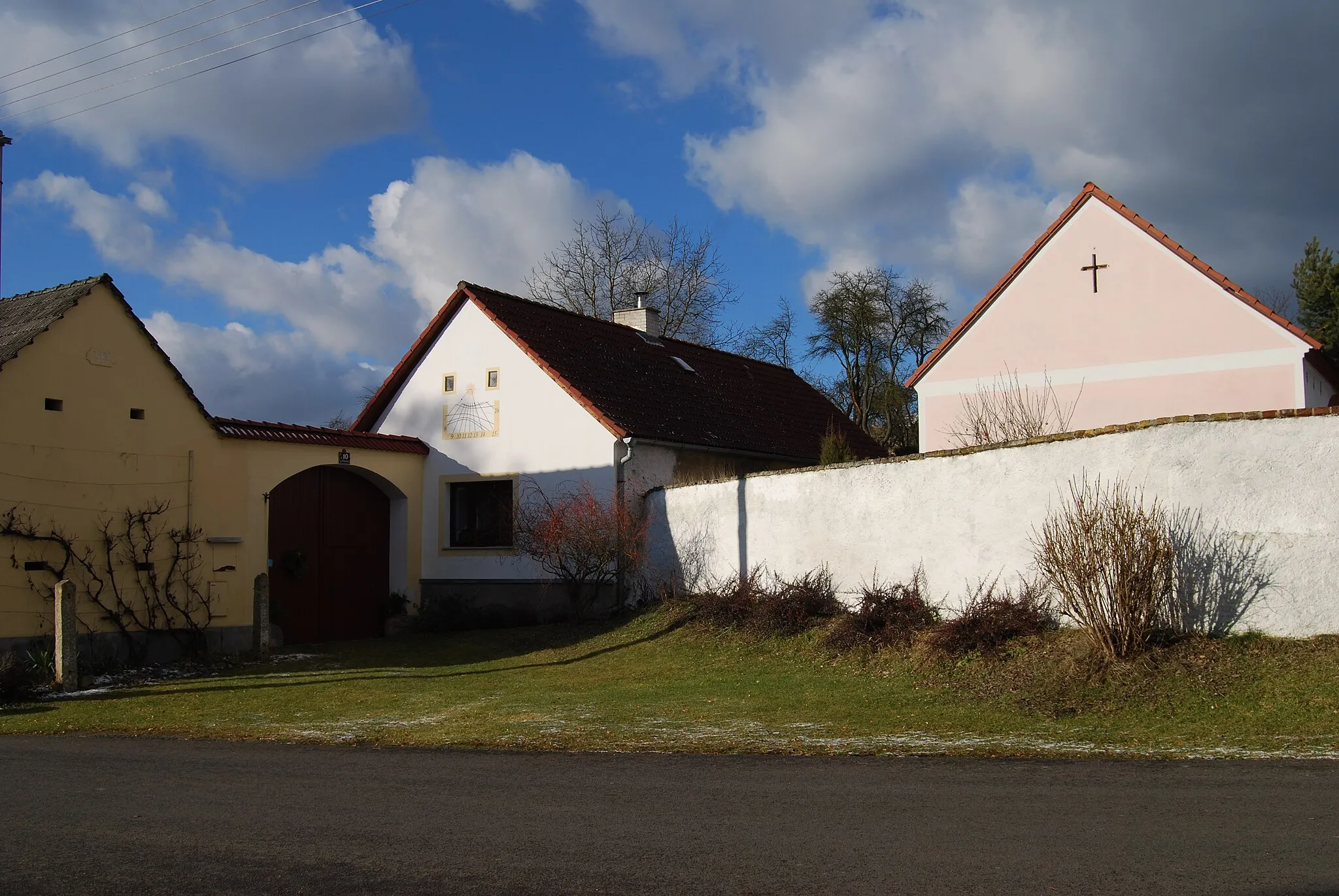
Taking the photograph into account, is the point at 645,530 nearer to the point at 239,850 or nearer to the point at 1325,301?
the point at 239,850

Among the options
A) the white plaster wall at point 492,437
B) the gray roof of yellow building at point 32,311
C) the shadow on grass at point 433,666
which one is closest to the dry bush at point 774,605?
the shadow on grass at point 433,666

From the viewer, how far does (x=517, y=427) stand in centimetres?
2212

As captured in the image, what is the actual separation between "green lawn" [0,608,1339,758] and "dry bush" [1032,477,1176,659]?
363 mm

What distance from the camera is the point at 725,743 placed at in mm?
9875

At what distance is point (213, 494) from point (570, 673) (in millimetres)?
6822

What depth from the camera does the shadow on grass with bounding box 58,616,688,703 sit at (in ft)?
48.2

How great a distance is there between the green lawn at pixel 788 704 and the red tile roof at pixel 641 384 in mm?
6675

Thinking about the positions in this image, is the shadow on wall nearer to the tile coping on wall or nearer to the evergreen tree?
the tile coping on wall

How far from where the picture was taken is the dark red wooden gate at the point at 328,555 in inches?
789

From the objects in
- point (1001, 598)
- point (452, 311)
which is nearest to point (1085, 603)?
point (1001, 598)

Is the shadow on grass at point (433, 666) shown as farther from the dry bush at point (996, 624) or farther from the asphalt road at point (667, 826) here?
the dry bush at point (996, 624)

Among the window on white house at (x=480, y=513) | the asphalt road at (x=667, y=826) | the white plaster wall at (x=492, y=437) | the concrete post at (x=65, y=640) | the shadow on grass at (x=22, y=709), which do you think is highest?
the white plaster wall at (x=492, y=437)

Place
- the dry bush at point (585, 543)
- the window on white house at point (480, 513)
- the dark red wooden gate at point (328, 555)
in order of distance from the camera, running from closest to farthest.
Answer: the dry bush at point (585, 543)
the dark red wooden gate at point (328, 555)
the window on white house at point (480, 513)

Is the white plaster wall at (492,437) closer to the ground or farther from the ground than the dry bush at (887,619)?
farther from the ground
